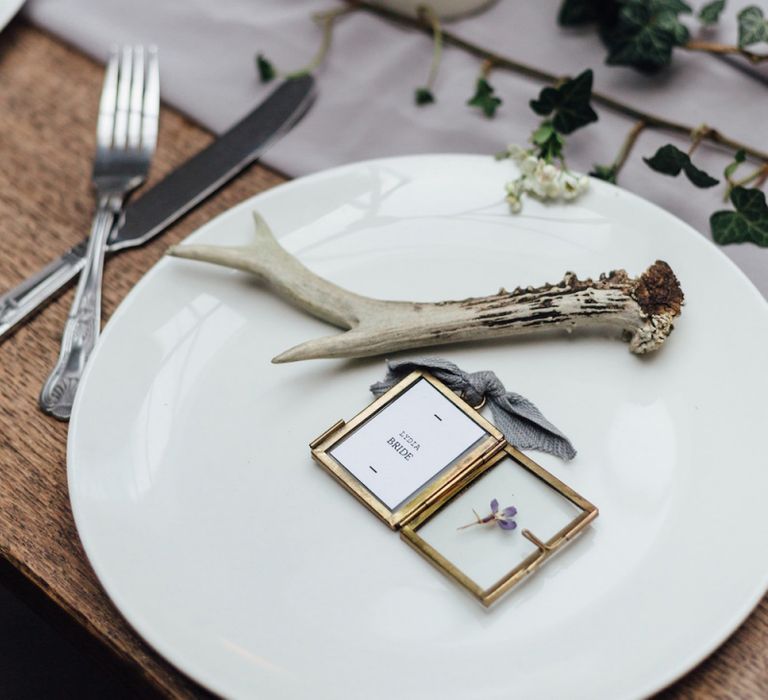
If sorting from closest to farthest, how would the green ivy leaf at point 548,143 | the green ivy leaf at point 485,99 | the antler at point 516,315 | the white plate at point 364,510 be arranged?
the white plate at point 364,510, the antler at point 516,315, the green ivy leaf at point 548,143, the green ivy leaf at point 485,99

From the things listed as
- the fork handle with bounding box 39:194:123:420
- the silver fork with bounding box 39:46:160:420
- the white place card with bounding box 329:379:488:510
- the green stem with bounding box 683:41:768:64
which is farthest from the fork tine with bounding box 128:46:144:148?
the green stem with bounding box 683:41:768:64

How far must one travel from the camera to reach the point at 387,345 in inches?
25.5

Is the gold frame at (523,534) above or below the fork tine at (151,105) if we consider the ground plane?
below

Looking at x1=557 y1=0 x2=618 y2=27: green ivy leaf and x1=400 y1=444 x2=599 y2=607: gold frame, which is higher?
x1=557 y1=0 x2=618 y2=27: green ivy leaf

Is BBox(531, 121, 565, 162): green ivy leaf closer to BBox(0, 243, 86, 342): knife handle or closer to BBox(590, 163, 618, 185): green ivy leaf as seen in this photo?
BBox(590, 163, 618, 185): green ivy leaf

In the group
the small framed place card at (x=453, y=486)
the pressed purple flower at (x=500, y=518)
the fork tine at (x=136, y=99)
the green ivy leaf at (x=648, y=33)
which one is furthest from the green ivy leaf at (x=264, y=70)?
the pressed purple flower at (x=500, y=518)

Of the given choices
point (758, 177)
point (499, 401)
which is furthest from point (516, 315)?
point (758, 177)

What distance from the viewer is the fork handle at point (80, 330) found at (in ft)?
2.28

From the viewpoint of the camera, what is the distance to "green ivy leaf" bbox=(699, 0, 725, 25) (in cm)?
88

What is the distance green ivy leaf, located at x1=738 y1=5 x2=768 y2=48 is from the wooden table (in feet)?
1.50

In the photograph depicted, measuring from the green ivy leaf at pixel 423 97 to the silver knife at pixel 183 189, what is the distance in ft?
0.36

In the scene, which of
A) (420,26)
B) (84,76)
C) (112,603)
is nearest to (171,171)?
(84,76)

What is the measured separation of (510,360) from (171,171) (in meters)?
0.41

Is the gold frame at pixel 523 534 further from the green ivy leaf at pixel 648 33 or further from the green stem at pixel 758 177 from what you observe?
the green ivy leaf at pixel 648 33
